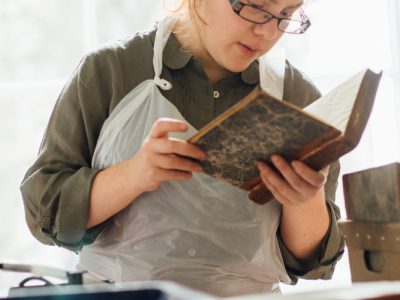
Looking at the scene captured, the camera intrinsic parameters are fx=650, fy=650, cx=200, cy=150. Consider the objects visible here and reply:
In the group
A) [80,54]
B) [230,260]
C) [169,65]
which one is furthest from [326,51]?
[230,260]

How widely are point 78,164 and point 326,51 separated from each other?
1.01 metres

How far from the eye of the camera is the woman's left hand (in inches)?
35.7

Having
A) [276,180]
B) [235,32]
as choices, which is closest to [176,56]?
[235,32]

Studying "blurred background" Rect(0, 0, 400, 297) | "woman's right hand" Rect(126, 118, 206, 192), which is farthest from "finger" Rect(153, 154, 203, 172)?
"blurred background" Rect(0, 0, 400, 297)

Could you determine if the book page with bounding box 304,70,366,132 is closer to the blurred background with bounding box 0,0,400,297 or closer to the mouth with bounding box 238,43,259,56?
the mouth with bounding box 238,43,259,56

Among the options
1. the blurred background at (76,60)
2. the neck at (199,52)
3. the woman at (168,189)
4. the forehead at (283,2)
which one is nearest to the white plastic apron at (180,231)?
the woman at (168,189)

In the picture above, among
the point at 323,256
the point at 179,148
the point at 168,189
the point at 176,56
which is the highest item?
the point at 176,56

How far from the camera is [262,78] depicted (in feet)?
4.05

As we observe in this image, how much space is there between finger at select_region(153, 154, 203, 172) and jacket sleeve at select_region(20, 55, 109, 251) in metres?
0.18

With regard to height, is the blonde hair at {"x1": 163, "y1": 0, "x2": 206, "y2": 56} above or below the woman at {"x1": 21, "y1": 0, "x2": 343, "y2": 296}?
above

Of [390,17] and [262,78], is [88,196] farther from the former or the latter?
[390,17]

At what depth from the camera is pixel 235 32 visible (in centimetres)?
111

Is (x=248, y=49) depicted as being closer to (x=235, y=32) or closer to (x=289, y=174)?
(x=235, y=32)

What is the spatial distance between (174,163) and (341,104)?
→ 0.82 ft
